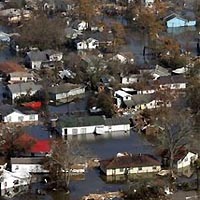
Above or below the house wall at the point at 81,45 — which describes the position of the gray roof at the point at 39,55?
above

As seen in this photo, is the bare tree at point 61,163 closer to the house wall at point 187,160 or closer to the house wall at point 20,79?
the house wall at point 187,160

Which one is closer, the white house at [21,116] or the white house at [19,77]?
the white house at [21,116]

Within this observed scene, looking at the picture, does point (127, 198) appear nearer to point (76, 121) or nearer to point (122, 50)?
point (76, 121)

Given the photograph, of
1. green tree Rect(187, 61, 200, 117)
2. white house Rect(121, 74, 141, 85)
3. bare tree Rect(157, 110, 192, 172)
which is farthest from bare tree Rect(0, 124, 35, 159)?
white house Rect(121, 74, 141, 85)

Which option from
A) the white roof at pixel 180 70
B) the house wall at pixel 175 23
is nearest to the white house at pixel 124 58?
the white roof at pixel 180 70

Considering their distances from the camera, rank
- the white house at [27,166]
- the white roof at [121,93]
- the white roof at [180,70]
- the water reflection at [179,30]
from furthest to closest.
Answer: the water reflection at [179,30] < the white roof at [180,70] < the white roof at [121,93] < the white house at [27,166]

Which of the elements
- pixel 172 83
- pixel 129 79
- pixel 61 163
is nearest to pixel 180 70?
pixel 172 83

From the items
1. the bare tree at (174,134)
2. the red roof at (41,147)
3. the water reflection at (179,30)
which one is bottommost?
the water reflection at (179,30)

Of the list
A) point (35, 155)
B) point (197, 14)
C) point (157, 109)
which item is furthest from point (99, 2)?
point (35, 155)
